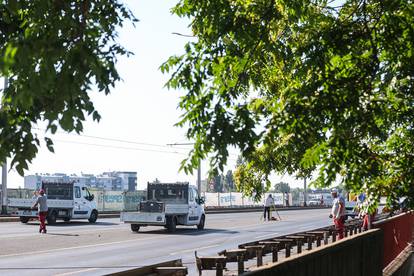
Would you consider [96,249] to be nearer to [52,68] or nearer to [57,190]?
[57,190]

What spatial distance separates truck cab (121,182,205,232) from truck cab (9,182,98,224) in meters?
4.67

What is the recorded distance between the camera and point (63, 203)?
30.7 meters

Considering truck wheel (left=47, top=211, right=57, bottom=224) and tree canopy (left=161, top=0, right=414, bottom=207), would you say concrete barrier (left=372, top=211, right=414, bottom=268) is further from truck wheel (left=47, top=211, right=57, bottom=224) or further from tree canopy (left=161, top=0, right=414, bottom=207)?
truck wheel (left=47, top=211, right=57, bottom=224)

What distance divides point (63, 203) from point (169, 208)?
6.89 m

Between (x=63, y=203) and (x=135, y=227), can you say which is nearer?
(x=135, y=227)

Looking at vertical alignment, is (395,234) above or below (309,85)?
below

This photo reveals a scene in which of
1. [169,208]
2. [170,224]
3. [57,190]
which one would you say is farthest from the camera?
[57,190]

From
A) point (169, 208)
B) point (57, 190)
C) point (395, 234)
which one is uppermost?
point (57, 190)

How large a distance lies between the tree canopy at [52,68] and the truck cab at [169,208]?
22.1 meters

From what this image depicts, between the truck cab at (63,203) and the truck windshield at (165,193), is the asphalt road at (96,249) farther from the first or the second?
the truck cab at (63,203)

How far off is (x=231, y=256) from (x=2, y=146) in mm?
7519

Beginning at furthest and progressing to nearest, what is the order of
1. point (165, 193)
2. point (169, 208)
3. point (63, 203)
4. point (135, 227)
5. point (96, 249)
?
point (63, 203) → point (165, 193) → point (135, 227) → point (169, 208) → point (96, 249)

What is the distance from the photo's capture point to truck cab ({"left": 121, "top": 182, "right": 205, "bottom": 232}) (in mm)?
26375

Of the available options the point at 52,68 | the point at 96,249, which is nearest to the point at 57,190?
the point at 96,249
